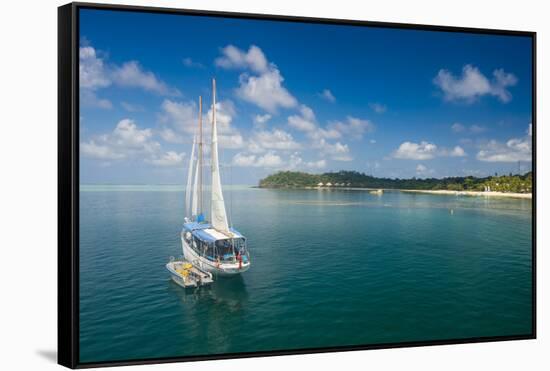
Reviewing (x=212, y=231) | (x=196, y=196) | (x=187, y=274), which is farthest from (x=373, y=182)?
(x=187, y=274)

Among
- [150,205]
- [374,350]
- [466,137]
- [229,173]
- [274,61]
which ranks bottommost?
[374,350]

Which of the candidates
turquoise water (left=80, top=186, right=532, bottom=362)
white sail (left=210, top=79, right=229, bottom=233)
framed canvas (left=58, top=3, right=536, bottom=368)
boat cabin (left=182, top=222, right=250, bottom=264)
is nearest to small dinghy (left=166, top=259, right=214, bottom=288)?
framed canvas (left=58, top=3, right=536, bottom=368)

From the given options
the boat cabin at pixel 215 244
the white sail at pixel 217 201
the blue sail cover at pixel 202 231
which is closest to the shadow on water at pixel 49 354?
the boat cabin at pixel 215 244

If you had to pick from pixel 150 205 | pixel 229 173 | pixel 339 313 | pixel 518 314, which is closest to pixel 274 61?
pixel 229 173

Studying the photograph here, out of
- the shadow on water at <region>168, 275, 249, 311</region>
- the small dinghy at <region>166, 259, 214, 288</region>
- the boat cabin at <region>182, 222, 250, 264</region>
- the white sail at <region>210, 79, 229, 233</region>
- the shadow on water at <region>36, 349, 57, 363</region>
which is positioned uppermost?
the white sail at <region>210, 79, 229, 233</region>

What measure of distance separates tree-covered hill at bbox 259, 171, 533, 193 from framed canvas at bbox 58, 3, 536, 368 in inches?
1.4

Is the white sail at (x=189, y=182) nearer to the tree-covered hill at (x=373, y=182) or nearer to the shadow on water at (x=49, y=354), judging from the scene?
the tree-covered hill at (x=373, y=182)

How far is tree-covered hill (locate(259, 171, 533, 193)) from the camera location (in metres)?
8.20

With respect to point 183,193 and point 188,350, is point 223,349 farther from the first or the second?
point 183,193

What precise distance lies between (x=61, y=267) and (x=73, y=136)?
1.51m

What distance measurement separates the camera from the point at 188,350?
20.0 ft

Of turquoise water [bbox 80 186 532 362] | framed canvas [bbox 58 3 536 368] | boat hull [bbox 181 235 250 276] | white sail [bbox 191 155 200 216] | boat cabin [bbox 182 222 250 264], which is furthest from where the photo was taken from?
white sail [bbox 191 155 200 216]

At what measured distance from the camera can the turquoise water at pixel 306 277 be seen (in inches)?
252

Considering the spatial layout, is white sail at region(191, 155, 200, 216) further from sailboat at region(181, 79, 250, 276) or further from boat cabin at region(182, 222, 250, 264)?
boat cabin at region(182, 222, 250, 264)
